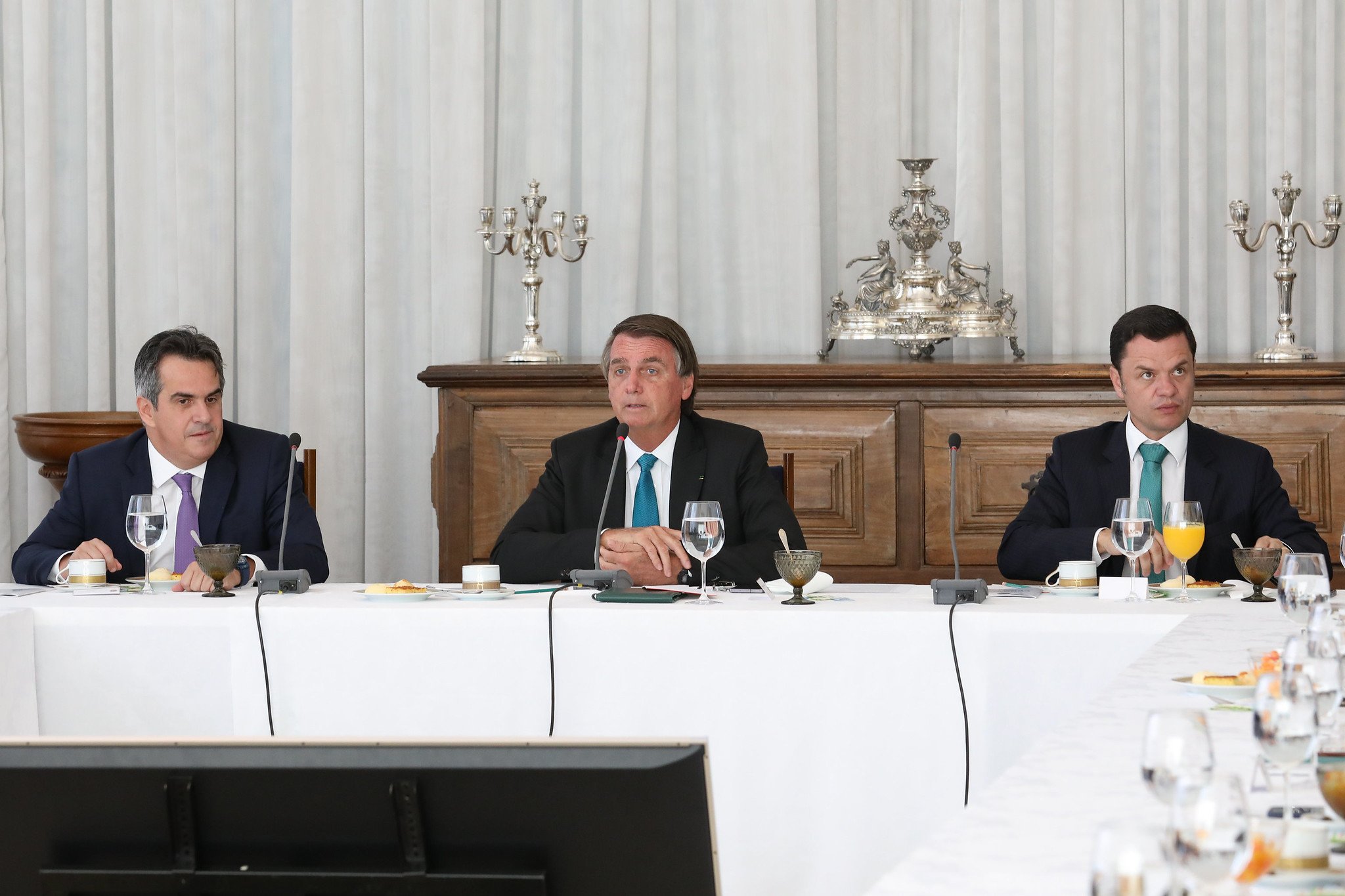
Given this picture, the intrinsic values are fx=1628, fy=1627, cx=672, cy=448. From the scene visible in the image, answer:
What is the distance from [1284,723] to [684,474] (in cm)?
233

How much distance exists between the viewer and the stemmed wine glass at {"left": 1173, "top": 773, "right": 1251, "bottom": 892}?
0.85m

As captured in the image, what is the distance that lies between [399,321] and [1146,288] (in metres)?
2.50

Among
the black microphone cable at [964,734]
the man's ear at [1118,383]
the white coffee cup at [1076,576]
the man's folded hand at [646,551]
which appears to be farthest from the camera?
the man's ear at [1118,383]

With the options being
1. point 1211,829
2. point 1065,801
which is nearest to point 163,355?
point 1065,801

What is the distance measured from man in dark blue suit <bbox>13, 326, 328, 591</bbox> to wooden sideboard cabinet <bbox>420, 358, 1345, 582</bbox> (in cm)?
95

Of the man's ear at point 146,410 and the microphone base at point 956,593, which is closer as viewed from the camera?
the microphone base at point 956,593

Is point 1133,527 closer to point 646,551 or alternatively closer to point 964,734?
point 964,734

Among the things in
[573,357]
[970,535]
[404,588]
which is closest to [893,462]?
[970,535]

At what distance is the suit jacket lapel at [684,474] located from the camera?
342 centimetres

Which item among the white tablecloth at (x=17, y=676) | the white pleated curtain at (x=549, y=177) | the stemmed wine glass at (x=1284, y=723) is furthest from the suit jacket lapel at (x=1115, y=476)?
the stemmed wine glass at (x=1284, y=723)

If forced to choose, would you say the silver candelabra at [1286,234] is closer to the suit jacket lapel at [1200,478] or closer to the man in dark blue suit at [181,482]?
the suit jacket lapel at [1200,478]

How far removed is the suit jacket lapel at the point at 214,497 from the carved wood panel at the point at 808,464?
3.55 feet

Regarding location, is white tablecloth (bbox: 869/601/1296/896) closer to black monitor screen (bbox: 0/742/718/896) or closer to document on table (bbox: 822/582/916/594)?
black monitor screen (bbox: 0/742/718/896)

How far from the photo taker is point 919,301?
484cm
